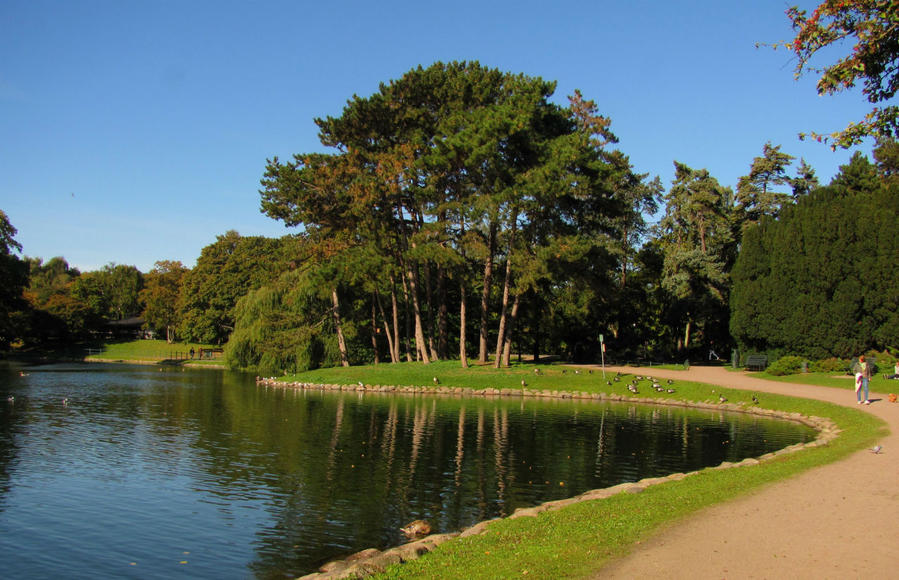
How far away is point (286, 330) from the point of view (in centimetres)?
4884

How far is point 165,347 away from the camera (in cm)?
9419

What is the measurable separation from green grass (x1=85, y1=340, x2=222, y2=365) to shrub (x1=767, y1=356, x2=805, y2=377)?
54965 millimetres

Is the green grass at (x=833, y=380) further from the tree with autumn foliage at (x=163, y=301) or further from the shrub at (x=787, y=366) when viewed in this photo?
the tree with autumn foliage at (x=163, y=301)

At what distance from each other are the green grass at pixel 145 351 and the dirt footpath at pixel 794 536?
2643 inches

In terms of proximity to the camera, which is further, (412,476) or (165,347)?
(165,347)

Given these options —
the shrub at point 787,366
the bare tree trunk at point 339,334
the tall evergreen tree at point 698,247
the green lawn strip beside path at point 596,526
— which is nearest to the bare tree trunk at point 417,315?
the bare tree trunk at point 339,334

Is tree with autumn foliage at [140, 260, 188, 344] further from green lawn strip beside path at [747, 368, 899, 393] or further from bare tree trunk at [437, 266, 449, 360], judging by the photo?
green lawn strip beside path at [747, 368, 899, 393]

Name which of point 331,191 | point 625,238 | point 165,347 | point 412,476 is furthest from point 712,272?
point 165,347

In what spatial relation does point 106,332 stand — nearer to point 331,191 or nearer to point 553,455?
point 331,191

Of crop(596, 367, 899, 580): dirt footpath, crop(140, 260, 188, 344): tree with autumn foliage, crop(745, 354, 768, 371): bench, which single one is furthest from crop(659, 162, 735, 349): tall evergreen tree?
crop(140, 260, 188, 344): tree with autumn foliage

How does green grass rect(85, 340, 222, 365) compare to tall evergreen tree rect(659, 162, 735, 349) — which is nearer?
tall evergreen tree rect(659, 162, 735, 349)

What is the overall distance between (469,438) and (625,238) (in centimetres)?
3693

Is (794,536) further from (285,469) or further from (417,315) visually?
(417,315)

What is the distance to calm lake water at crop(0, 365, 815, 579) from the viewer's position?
11.1 metres
